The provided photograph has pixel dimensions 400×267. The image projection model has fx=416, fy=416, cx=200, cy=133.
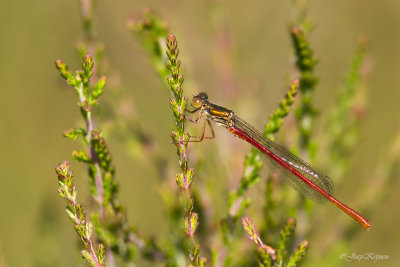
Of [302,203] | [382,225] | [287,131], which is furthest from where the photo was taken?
[382,225]

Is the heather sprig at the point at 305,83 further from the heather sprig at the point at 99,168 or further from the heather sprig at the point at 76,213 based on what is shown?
the heather sprig at the point at 76,213

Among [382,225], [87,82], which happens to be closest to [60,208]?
[87,82]

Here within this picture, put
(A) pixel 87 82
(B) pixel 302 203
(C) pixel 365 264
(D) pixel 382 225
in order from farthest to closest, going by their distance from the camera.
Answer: (D) pixel 382 225, (C) pixel 365 264, (B) pixel 302 203, (A) pixel 87 82

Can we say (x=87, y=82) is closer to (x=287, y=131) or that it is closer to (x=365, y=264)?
(x=287, y=131)

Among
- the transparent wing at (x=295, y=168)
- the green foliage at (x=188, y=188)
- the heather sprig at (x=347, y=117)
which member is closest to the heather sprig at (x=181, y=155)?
the green foliage at (x=188, y=188)

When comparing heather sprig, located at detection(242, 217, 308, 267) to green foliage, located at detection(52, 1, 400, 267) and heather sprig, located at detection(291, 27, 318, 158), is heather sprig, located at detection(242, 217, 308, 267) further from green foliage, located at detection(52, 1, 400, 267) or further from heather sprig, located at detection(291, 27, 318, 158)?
heather sprig, located at detection(291, 27, 318, 158)

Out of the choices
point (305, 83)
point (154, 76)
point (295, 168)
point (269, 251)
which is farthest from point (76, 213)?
point (154, 76)

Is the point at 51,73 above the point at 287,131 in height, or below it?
above
